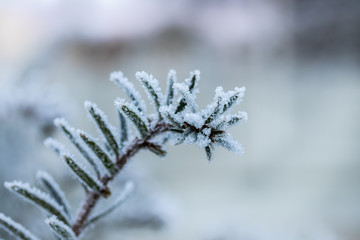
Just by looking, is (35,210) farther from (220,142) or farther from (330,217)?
(330,217)

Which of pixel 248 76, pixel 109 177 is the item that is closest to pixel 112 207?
pixel 109 177

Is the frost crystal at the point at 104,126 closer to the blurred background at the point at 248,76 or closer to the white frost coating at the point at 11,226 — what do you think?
the white frost coating at the point at 11,226

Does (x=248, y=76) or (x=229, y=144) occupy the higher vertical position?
(x=248, y=76)

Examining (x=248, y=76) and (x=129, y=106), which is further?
(x=248, y=76)

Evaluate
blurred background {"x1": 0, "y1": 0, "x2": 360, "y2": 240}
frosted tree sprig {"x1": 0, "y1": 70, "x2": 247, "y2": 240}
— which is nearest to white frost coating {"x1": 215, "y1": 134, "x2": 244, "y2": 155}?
frosted tree sprig {"x1": 0, "y1": 70, "x2": 247, "y2": 240}

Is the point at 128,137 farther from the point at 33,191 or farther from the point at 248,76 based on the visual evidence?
the point at 248,76

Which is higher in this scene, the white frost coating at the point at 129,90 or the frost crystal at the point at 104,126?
the white frost coating at the point at 129,90

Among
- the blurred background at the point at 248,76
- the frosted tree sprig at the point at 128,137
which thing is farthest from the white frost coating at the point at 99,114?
the blurred background at the point at 248,76
